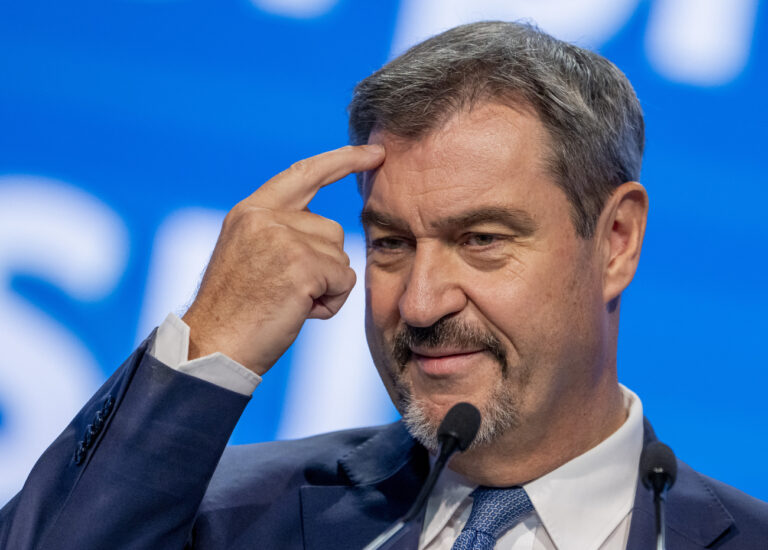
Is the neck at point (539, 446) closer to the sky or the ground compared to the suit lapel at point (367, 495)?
closer to the sky

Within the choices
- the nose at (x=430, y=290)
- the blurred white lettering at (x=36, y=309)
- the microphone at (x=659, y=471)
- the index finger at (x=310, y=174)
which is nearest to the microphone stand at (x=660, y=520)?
the microphone at (x=659, y=471)

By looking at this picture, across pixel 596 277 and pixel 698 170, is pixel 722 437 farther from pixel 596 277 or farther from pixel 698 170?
pixel 596 277

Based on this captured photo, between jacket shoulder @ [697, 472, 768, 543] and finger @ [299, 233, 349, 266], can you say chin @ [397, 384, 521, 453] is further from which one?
jacket shoulder @ [697, 472, 768, 543]

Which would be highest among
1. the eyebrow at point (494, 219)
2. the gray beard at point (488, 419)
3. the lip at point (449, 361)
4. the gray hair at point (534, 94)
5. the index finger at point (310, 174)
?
the gray hair at point (534, 94)

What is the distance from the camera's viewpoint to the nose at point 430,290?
6.07 feet

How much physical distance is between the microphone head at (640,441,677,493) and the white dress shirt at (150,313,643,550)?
39 centimetres

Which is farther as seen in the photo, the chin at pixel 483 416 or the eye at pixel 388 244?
the eye at pixel 388 244

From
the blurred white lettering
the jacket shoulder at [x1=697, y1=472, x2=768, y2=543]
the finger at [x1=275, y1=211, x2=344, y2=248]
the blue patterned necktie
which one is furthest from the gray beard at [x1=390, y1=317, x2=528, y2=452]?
the blurred white lettering

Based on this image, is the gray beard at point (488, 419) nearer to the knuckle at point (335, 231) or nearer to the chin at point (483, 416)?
the chin at point (483, 416)

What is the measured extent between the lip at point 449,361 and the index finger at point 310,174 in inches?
16.6

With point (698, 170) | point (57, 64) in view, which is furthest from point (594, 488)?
point (57, 64)

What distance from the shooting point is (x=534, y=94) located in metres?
1.95

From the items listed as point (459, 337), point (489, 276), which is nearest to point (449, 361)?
point (459, 337)

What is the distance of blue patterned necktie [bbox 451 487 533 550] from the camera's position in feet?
6.32
